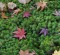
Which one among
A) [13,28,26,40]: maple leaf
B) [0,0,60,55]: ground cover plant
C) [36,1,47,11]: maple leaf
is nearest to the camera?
[0,0,60,55]: ground cover plant

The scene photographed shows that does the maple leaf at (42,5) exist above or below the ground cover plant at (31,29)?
above

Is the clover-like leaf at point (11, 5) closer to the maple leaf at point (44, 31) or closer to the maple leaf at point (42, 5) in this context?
the maple leaf at point (42, 5)

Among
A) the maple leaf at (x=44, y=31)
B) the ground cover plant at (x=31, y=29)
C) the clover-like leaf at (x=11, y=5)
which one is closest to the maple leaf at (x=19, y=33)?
the ground cover plant at (x=31, y=29)

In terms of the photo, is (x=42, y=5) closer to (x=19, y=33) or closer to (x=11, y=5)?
(x=11, y=5)

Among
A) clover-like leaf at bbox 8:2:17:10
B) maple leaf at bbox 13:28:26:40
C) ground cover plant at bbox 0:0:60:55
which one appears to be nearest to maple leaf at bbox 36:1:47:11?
ground cover plant at bbox 0:0:60:55

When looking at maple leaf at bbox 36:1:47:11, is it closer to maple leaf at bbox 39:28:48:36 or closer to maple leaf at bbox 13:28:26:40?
maple leaf at bbox 39:28:48:36

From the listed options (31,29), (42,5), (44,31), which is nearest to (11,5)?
(42,5)

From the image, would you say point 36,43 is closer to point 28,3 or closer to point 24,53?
point 24,53

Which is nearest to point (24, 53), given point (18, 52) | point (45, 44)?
point (18, 52)
